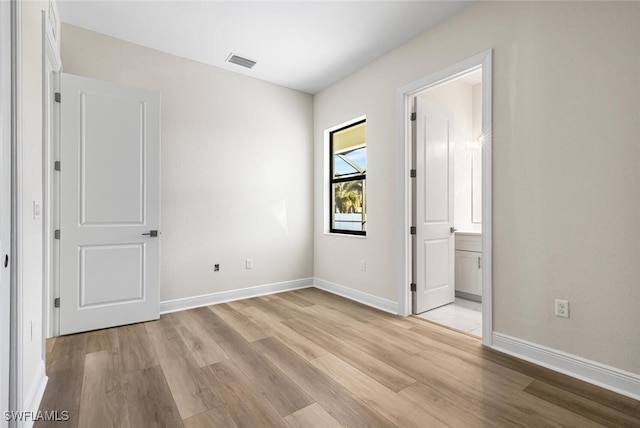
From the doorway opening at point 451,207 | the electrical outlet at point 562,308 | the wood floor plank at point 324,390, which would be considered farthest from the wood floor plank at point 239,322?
the electrical outlet at point 562,308

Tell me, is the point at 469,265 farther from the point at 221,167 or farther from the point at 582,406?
the point at 221,167

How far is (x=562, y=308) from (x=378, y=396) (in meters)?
1.37

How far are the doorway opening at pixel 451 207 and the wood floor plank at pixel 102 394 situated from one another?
2579 millimetres

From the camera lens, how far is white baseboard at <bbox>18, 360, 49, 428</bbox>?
151 centimetres

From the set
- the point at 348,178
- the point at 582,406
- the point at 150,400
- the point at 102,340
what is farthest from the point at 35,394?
the point at 348,178

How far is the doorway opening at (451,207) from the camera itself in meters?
3.19

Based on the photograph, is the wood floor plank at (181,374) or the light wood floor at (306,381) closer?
the light wood floor at (306,381)

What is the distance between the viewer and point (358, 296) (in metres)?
3.70

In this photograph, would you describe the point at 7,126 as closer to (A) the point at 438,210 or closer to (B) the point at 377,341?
(B) the point at 377,341

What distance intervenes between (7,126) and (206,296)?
101 inches

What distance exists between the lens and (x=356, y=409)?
1668mm

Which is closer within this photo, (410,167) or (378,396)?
(378,396)

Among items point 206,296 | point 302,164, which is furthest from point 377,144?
point 206,296

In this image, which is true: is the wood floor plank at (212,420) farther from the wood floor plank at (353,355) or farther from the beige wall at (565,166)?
the beige wall at (565,166)
